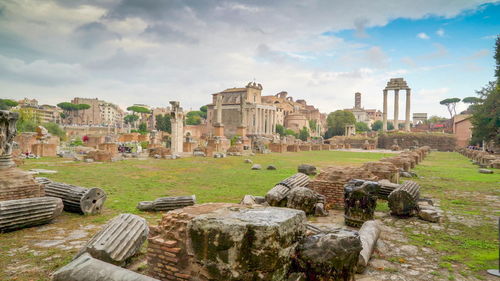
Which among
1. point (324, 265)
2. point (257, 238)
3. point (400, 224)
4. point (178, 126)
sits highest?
point (178, 126)

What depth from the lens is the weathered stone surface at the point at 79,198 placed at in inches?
233

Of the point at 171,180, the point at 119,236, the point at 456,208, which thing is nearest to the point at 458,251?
the point at 456,208

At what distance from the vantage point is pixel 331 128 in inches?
2657

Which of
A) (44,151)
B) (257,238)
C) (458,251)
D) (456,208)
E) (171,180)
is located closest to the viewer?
(257,238)

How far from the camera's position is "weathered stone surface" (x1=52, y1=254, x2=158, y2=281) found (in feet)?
8.67

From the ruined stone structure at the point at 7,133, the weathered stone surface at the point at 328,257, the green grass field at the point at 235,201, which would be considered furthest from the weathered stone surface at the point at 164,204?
the weathered stone surface at the point at 328,257

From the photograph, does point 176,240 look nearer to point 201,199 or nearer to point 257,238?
point 257,238

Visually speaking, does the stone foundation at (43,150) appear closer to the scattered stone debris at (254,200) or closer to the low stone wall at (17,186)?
the low stone wall at (17,186)

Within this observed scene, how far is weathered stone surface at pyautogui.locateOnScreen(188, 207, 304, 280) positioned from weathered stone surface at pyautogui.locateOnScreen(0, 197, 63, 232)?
157 inches

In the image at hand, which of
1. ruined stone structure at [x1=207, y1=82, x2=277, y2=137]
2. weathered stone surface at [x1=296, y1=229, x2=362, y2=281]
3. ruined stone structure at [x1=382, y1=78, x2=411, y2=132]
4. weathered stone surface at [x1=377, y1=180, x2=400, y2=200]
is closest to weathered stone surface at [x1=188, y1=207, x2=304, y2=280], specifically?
weathered stone surface at [x1=296, y1=229, x2=362, y2=281]

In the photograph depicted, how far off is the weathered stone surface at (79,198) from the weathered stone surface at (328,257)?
4.80 m

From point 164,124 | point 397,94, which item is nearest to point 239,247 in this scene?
point 397,94

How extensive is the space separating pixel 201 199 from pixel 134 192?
2198mm

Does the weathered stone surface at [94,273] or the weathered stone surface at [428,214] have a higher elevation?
the weathered stone surface at [94,273]
